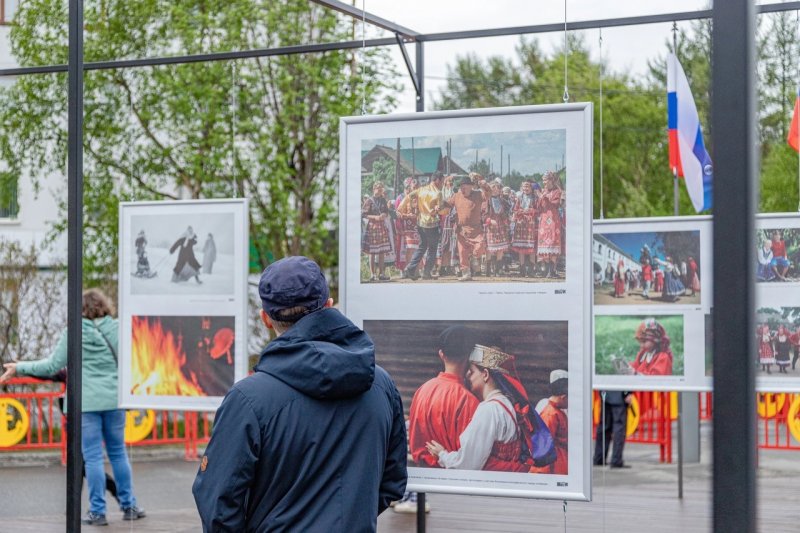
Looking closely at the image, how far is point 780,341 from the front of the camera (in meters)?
7.35

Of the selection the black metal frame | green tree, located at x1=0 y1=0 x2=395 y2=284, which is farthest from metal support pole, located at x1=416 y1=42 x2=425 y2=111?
green tree, located at x1=0 y1=0 x2=395 y2=284

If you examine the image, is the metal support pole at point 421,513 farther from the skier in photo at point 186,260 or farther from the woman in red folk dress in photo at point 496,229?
the skier in photo at point 186,260

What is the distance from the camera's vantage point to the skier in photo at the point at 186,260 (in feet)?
25.4

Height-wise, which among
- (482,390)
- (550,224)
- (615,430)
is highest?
(550,224)

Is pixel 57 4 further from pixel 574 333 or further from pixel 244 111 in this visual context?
pixel 574 333

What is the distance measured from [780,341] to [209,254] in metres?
3.63

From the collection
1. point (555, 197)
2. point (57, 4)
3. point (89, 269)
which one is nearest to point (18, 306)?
point (89, 269)

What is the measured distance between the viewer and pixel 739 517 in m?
1.95

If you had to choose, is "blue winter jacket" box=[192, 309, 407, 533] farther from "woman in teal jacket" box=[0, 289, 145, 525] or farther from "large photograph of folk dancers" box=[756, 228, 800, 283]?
"woman in teal jacket" box=[0, 289, 145, 525]

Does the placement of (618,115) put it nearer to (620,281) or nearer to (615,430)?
(615,430)

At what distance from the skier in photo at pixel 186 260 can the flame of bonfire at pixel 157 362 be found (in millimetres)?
354

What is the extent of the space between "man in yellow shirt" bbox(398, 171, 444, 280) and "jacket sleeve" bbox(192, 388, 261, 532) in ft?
4.89

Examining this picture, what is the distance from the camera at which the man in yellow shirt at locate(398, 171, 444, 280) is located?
4383mm

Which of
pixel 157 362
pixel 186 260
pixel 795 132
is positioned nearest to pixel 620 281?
pixel 795 132
